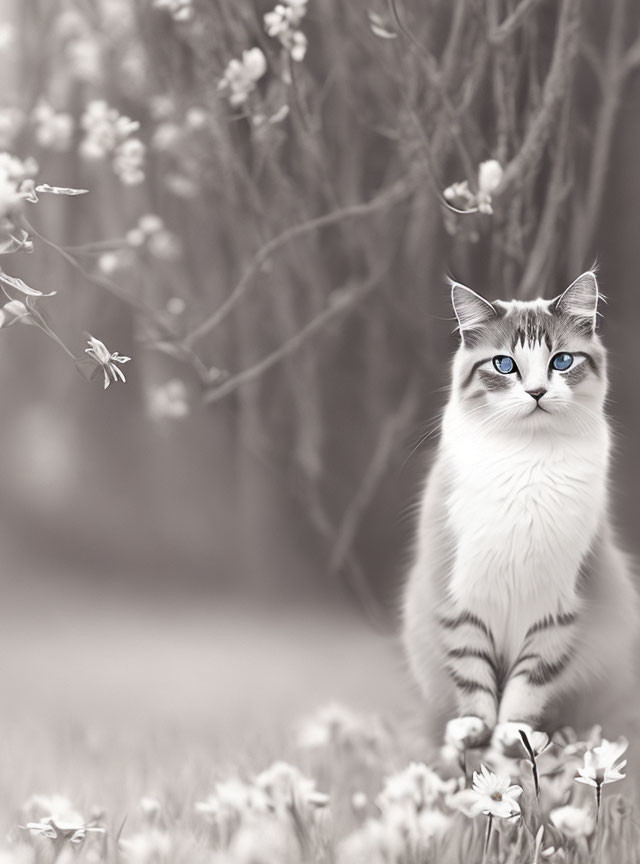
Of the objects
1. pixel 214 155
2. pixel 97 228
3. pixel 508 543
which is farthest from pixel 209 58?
pixel 508 543

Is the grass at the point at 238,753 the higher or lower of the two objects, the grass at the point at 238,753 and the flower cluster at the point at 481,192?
the lower

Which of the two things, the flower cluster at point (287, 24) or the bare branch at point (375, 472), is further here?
the bare branch at point (375, 472)

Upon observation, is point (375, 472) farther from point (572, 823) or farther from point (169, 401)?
point (572, 823)

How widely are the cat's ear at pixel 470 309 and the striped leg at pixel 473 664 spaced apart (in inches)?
14.0

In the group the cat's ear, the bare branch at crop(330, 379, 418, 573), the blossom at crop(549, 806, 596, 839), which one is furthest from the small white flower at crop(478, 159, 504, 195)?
the blossom at crop(549, 806, 596, 839)

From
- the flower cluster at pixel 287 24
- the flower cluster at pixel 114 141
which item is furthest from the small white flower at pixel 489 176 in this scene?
the flower cluster at pixel 114 141

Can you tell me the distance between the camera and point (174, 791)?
158 centimetres

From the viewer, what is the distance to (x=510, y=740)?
1303mm

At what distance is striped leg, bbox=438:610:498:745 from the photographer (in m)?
1.36

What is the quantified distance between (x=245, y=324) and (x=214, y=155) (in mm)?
349

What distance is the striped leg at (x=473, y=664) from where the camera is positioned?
1.36 meters

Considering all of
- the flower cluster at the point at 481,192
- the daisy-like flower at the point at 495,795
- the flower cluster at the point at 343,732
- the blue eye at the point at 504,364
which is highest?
the flower cluster at the point at 481,192

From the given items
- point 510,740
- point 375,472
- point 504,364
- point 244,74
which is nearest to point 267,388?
point 375,472

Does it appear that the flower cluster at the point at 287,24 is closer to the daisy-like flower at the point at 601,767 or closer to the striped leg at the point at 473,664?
the striped leg at the point at 473,664
